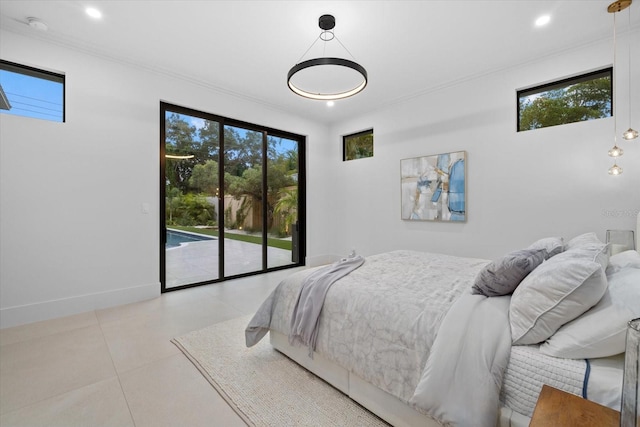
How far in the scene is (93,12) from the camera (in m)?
2.70

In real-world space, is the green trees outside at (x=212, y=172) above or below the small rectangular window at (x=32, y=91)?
below

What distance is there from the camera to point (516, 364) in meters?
1.22

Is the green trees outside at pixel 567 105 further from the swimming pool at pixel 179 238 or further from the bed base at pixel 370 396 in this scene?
the swimming pool at pixel 179 238

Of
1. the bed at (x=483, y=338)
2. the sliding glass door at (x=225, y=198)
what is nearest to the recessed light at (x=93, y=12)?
the sliding glass door at (x=225, y=198)

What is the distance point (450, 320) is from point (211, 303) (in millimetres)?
3011

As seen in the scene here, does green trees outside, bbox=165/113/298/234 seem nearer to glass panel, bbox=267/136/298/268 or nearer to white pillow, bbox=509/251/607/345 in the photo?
glass panel, bbox=267/136/298/268

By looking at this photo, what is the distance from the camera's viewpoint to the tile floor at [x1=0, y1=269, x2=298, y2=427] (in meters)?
1.68

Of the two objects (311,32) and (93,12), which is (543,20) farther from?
(93,12)

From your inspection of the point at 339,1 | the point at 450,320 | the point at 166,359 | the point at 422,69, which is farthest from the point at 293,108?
the point at 450,320

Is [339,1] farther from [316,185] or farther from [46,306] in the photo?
[46,306]

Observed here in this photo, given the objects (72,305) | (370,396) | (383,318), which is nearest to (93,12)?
(72,305)

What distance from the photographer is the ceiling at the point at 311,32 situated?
264 centimetres

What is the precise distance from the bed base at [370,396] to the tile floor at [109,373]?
0.59 meters

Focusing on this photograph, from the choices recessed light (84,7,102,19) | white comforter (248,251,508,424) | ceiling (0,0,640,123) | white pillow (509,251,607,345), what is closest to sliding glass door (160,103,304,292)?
ceiling (0,0,640,123)
